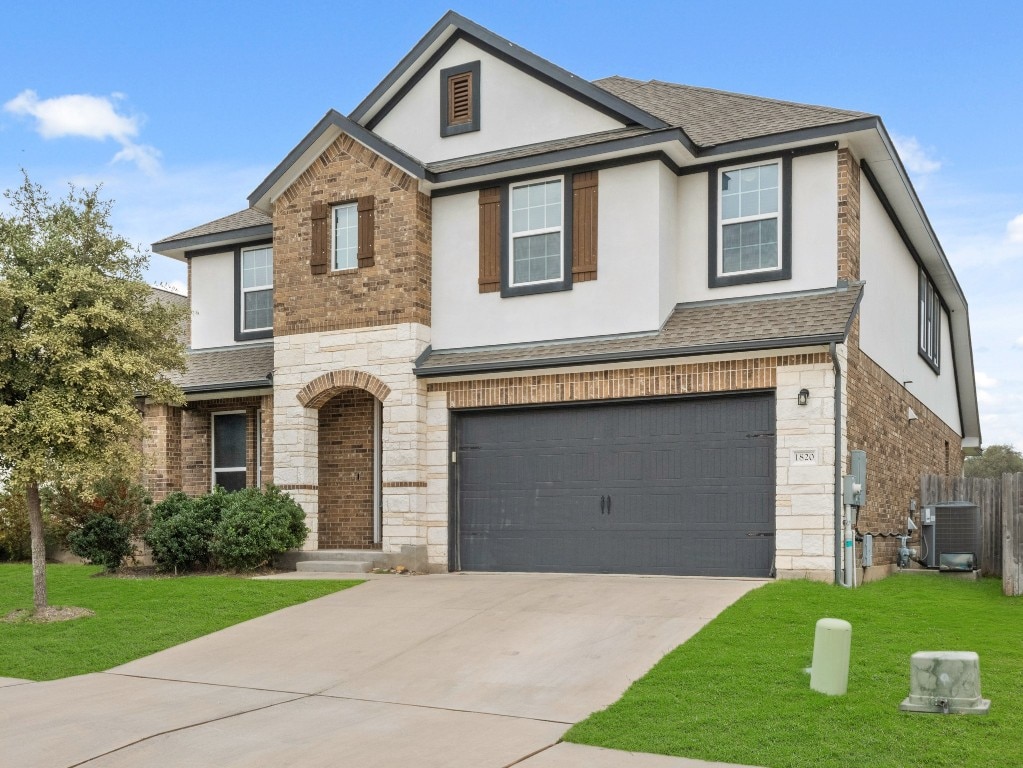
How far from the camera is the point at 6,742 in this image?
8172 mm

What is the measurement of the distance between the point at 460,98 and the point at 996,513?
34.9 feet

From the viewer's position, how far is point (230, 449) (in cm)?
1894

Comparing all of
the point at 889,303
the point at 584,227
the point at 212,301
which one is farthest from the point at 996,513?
the point at 212,301

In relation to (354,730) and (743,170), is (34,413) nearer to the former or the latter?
(354,730)

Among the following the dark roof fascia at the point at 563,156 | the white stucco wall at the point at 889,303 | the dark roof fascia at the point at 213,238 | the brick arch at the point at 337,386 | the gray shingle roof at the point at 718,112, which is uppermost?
the gray shingle roof at the point at 718,112

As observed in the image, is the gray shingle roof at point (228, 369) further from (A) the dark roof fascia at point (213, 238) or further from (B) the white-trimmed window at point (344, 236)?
(B) the white-trimmed window at point (344, 236)

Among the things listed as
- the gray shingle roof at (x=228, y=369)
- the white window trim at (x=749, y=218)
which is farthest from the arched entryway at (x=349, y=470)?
the white window trim at (x=749, y=218)

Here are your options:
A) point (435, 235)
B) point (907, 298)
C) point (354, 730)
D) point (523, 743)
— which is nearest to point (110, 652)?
point (354, 730)

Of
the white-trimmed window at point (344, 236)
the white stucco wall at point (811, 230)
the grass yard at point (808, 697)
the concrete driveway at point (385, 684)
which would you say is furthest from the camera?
the white-trimmed window at point (344, 236)

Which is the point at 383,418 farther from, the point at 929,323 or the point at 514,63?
the point at 929,323

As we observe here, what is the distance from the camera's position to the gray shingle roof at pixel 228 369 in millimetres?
17781

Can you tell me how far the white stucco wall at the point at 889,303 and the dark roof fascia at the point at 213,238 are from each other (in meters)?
9.80

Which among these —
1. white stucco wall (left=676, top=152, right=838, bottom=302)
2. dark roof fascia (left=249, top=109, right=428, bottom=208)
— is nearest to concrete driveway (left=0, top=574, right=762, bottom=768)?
white stucco wall (left=676, top=152, right=838, bottom=302)

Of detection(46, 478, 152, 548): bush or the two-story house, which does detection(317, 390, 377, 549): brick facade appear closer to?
the two-story house
